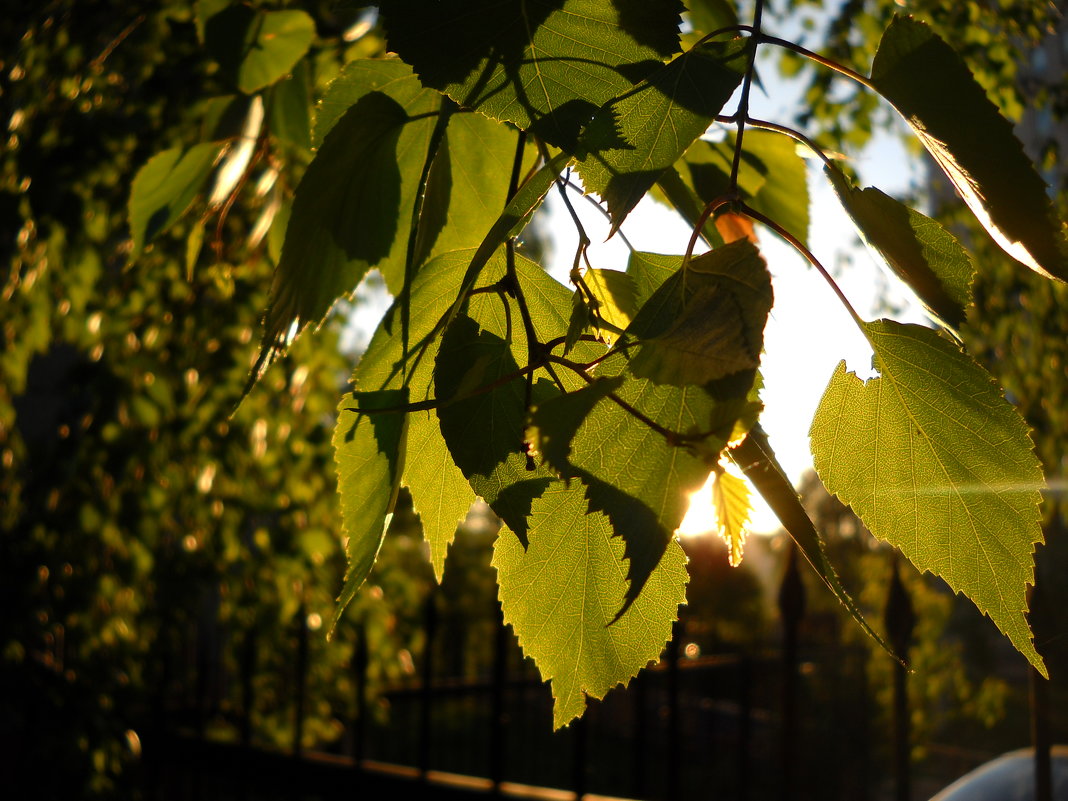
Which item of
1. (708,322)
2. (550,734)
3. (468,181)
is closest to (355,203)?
(468,181)

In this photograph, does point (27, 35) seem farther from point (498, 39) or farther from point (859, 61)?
point (498, 39)

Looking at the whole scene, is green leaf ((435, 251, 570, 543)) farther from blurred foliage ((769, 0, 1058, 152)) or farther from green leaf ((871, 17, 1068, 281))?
blurred foliage ((769, 0, 1058, 152))

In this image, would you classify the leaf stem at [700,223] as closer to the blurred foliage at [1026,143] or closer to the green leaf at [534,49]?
the green leaf at [534,49]

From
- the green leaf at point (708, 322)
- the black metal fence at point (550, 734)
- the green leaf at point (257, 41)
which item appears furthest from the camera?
the black metal fence at point (550, 734)

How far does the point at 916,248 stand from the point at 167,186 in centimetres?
54

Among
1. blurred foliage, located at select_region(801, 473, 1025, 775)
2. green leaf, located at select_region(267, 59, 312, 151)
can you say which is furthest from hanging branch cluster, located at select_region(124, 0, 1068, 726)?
blurred foliage, located at select_region(801, 473, 1025, 775)

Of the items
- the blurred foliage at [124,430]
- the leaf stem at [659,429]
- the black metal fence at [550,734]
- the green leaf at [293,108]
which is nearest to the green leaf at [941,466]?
the leaf stem at [659,429]

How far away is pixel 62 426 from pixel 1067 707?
799cm

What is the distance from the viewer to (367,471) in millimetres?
383

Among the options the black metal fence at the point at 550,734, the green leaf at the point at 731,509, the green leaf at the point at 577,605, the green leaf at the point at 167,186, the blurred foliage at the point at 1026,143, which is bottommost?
the black metal fence at the point at 550,734

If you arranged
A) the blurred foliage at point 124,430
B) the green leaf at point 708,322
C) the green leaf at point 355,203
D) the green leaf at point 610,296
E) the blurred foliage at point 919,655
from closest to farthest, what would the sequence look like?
the green leaf at point 708,322, the green leaf at point 610,296, the green leaf at point 355,203, the blurred foliage at point 124,430, the blurred foliage at point 919,655

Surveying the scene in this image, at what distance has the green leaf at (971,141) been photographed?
299 millimetres

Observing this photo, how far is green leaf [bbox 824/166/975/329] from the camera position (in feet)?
1.01

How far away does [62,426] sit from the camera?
2.30 metres
